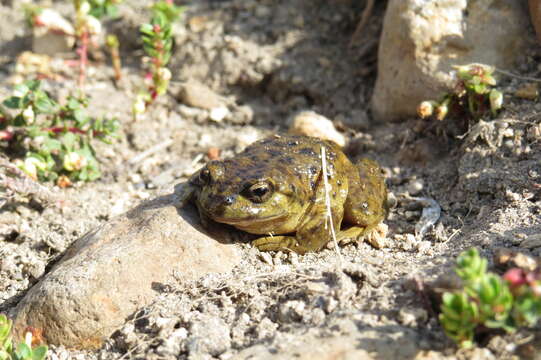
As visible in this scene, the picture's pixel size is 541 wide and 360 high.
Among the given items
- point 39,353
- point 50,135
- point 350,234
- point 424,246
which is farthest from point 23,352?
point 424,246

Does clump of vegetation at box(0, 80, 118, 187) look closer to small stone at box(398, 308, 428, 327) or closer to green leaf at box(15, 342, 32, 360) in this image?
green leaf at box(15, 342, 32, 360)

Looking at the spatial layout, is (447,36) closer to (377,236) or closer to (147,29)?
(377,236)

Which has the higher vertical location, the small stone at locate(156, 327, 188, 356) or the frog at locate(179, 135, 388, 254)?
the frog at locate(179, 135, 388, 254)

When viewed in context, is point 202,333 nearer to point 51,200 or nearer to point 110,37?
point 51,200

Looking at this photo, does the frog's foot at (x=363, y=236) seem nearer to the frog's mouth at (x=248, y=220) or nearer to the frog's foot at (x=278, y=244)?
the frog's foot at (x=278, y=244)

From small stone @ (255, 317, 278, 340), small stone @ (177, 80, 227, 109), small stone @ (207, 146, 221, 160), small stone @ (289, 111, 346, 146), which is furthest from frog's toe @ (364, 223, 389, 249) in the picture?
small stone @ (177, 80, 227, 109)

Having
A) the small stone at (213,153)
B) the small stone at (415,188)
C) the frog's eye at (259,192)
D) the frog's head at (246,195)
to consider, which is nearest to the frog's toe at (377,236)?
the small stone at (415,188)
